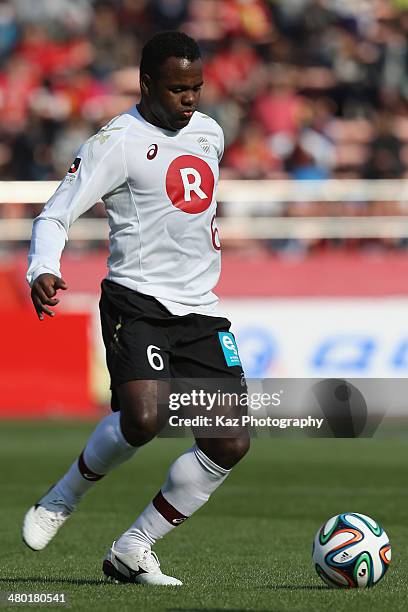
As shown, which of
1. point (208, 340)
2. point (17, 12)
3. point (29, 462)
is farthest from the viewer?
point (17, 12)

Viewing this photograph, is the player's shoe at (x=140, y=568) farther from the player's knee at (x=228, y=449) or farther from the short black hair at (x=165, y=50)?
the short black hair at (x=165, y=50)

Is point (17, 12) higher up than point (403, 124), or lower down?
higher up

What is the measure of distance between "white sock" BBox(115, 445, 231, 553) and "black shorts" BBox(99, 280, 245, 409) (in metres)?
0.35

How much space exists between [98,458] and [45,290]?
0.90m

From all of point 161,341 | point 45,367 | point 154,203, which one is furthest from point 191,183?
point 45,367

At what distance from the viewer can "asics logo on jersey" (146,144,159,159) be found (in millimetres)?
5711

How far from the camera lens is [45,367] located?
16016 mm

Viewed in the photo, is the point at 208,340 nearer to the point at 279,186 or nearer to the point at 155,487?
the point at 155,487

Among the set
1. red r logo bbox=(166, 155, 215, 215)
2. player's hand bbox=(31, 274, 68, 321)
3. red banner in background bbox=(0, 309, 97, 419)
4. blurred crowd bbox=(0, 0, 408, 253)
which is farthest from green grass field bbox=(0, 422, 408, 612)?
blurred crowd bbox=(0, 0, 408, 253)

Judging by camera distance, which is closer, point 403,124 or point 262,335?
point 262,335

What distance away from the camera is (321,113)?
58.1 ft

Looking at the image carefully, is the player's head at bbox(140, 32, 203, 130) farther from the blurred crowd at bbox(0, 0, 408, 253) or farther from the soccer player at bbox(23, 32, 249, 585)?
the blurred crowd at bbox(0, 0, 408, 253)

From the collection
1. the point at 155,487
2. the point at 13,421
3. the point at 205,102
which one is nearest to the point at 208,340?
the point at 155,487

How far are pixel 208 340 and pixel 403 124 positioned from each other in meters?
12.5
